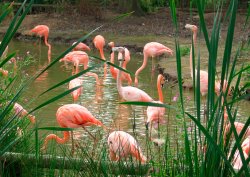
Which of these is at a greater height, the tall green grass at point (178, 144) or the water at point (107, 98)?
the tall green grass at point (178, 144)

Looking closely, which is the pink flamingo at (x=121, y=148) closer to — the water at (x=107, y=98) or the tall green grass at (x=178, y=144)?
the tall green grass at (x=178, y=144)

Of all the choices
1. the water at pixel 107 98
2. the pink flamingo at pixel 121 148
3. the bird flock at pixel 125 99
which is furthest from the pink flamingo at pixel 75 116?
the pink flamingo at pixel 121 148

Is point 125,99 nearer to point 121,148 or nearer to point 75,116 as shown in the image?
point 75,116

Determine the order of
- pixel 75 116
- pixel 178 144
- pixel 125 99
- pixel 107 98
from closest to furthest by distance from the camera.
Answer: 1. pixel 178 144
2. pixel 75 116
3. pixel 125 99
4. pixel 107 98

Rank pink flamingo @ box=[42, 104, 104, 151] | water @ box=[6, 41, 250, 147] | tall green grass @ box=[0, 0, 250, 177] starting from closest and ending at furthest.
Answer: tall green grass @ box=[0, 0, 250, 177] → pink flamingo @ box=[42, 104, 104, 151] → water @ box=[6, 41, 250, 147]

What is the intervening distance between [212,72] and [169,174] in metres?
0.79

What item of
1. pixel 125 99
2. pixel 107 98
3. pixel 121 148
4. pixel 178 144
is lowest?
pixel 107 98

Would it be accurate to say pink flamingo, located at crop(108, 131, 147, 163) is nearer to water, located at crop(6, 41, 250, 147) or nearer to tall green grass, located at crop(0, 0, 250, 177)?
tall green grass, located at crop(0, 0, 250, 177)

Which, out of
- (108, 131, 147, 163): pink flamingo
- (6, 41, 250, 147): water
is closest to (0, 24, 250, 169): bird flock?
(108, 131, 147, 163): pink flamingo

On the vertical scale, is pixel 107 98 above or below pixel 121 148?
below

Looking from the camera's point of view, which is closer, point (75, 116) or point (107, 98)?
point (75, 116)

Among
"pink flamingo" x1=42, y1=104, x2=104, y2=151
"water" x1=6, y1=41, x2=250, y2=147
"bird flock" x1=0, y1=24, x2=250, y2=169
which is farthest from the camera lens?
"water" x1=6, y1=41, x2=250, y2=147

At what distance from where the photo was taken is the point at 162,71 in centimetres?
978

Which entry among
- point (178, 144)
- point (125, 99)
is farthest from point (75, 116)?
point (178, 144)
